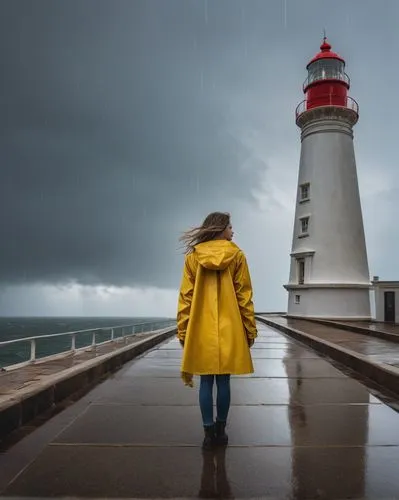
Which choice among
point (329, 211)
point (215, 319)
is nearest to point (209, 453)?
point (215, 319)

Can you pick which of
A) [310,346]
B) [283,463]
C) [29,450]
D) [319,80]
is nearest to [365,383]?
[283,463]

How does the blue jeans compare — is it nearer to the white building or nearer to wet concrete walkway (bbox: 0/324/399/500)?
wet concrete walkway (bbox: 0/324/399/500)

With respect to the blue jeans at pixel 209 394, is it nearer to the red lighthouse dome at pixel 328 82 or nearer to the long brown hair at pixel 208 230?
the long brown hair at pixel 208 230

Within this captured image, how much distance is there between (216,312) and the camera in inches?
156

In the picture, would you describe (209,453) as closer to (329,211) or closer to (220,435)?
(220,435)

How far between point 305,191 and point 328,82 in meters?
7.10

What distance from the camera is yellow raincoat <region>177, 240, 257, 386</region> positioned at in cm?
388

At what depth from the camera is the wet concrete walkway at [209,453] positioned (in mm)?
3094

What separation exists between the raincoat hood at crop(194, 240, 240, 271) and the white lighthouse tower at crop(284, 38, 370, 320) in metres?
25.6

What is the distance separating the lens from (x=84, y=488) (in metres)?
3.06

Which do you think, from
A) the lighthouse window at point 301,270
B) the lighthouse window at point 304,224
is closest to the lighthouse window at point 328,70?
the lighthouse window at point 304,224

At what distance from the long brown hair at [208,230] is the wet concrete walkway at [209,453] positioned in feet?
5.88

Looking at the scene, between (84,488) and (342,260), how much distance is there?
27.7 meters

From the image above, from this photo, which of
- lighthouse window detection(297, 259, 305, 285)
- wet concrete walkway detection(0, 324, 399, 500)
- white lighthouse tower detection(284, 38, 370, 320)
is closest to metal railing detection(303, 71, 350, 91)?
white lighthouse tower detection(284, 38, 370, 320)
